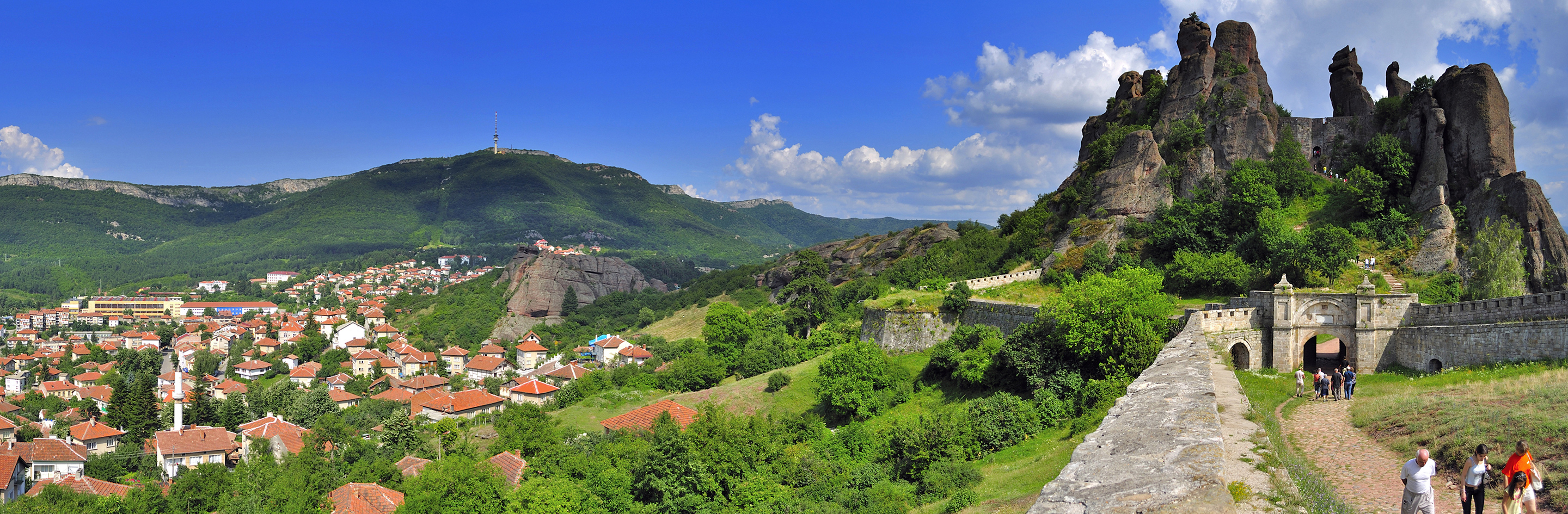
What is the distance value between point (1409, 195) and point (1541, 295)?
19806mm

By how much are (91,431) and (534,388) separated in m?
33.6

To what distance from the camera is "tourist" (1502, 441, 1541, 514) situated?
22.4 feet

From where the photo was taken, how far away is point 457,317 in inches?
4225

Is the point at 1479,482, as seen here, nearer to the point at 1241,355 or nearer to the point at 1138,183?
the point at 1241,355

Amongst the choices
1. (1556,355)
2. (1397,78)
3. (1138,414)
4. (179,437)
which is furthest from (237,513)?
(1397,78)

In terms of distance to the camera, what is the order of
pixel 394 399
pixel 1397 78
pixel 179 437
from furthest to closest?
pixel 394 399 → pixel 179 437 → pixel 1397 78

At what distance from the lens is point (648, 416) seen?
33156 millimetres

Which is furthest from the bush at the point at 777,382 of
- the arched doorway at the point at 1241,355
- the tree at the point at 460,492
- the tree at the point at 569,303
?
the tree at the point at 569,303

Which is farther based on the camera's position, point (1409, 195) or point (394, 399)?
point (394, 399)

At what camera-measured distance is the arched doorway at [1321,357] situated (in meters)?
21.5

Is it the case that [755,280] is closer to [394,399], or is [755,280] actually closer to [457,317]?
[457,317]

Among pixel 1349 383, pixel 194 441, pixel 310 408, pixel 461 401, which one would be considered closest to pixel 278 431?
pixel 194 441

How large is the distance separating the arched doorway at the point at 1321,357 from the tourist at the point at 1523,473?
15.3 metres

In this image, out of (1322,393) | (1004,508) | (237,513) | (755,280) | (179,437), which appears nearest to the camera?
(1004,508)
